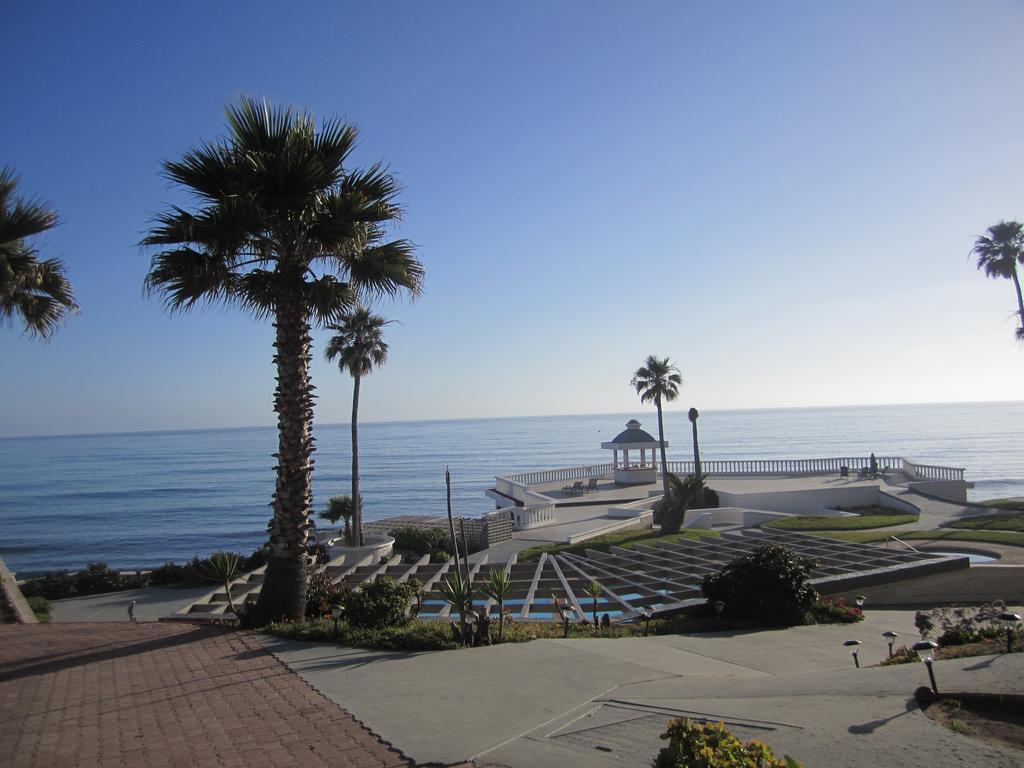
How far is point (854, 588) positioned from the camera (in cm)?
1392

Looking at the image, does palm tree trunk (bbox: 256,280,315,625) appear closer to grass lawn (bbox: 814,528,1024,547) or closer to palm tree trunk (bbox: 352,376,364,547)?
palm tree trunk (bbox: 352,376,364,547)

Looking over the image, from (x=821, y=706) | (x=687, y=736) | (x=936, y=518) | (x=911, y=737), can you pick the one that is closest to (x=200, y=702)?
(x=687, y=736)

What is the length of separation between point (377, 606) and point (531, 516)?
17.9 m

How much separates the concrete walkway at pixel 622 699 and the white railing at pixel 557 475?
2910cm

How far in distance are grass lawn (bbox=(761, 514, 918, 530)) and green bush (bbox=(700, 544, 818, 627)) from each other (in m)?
11.4

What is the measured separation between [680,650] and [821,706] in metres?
4.02

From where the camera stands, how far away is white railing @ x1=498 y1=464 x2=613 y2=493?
39062mm

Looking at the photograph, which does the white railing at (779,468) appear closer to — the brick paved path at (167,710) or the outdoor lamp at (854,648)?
the outdoor lamp at (854,648)

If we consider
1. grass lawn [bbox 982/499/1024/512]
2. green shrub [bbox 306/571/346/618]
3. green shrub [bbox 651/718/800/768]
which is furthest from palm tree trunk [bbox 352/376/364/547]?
grass lawn [bbox 982/499/1024/512]

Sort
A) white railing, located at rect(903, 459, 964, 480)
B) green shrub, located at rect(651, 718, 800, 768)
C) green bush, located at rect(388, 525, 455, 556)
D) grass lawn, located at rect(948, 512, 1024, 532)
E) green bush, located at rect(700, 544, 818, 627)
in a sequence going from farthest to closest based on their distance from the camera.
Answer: white railing, located at rect(903, 459, 964, 480)
green bush, located at rect(388, 525, 455, 556)
grass lawn, located at rect(948, 512, 1024, 532)
green bush, located at rect(700, 544, 818, 627)
green shrub, located at rect(651, 718, 800, 768)

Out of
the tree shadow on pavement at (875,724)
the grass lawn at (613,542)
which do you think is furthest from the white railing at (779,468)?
the tree shadow on pavement at (875,724)

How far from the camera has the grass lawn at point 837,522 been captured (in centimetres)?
2216

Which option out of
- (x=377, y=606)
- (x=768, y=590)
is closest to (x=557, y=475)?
(x=768, y=590)

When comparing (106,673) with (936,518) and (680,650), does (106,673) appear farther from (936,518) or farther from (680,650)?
(936,518)
